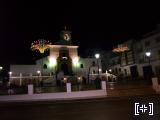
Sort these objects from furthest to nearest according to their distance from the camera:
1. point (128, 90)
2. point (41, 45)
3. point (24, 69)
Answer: point (24, 69) → point (41, 45) → point (128, 90)

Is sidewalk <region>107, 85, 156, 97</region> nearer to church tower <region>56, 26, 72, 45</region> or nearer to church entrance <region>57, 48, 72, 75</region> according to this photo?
church entrance <region>57, 48, 72, 75</region>

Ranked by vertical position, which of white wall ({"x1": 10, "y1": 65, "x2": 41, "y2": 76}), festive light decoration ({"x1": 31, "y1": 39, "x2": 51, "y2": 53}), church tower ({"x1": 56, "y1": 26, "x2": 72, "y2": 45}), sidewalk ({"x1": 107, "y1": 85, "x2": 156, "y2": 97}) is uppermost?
church tower ({"x1": 56, "y1": 26, "x2": 72, "y2": 45})

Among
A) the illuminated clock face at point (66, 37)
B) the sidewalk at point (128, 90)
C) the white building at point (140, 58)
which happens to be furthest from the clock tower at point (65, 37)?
the sidewalk at point (128, 90)

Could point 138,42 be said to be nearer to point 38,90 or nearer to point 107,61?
point 107,61

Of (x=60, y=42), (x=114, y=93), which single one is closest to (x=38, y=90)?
(x=114, y=93)

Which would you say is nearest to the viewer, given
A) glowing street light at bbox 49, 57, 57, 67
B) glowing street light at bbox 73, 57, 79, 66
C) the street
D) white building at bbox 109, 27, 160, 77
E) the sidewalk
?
the street

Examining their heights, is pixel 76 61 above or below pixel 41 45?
below

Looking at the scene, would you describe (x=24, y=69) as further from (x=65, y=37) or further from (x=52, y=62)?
(x=65, y=37)

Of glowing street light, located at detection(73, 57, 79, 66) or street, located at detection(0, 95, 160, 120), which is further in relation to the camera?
glowing street light, located at detection(73, 57, 79, 66)

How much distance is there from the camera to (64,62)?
55.0m

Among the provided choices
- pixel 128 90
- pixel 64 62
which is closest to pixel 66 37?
pixel 64 62

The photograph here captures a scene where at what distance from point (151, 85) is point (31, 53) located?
41091mm

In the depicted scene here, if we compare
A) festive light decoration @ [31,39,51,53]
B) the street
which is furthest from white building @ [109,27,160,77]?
the street

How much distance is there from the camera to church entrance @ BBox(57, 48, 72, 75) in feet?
178
